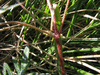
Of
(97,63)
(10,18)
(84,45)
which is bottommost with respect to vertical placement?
(97,63)

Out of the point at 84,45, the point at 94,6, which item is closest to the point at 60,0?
the point at 94,6

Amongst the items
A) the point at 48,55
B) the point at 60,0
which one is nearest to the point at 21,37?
the point at 48,55

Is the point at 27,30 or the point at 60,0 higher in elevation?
the point at 60,0

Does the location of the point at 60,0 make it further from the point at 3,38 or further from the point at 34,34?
the point at 3,38

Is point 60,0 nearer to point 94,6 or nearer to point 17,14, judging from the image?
point 94,6

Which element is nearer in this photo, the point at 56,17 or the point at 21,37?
the point at 56,17

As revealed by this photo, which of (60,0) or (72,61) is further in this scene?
(60,0)

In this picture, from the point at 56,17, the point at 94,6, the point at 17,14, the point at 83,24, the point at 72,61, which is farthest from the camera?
the point at 17,14

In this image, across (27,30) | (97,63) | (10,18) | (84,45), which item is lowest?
(97,63)

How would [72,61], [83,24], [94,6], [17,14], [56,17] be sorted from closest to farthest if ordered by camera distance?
[56,17], [72,61], [94,6], [83,24], [17,14]
